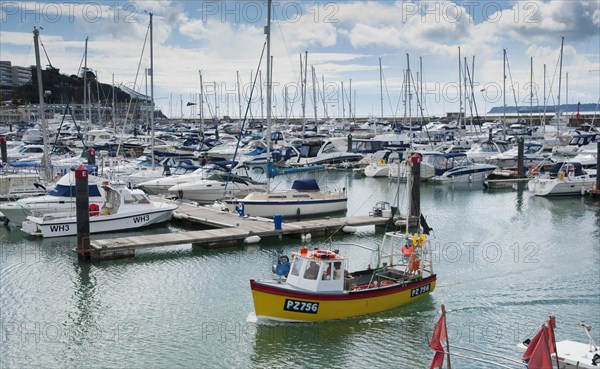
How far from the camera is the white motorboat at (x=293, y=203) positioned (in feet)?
120

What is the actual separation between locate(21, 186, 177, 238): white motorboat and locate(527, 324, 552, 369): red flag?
23.7 m

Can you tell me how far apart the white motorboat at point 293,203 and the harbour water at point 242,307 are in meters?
4.31

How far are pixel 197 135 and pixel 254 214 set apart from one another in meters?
58.8

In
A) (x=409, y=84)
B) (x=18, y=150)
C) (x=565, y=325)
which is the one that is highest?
(x=409, y=84)

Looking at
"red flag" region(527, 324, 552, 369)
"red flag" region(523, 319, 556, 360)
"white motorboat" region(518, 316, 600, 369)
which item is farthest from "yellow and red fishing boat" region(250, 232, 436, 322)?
"red flag" region(527, 324, 552, 369)

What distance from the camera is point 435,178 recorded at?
54969 mm

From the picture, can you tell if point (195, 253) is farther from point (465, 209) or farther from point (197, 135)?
point (197, 135)

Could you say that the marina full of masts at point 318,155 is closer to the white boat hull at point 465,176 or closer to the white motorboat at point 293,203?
the white boat hull at point 465,176

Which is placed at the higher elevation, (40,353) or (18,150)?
(18,150)

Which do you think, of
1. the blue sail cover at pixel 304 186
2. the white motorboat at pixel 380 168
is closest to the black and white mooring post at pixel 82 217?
the blue sail cover at pixel 304 186

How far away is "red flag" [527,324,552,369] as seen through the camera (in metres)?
12.7

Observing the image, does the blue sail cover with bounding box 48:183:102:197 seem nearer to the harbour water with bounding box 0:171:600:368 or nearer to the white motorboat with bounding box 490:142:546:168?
the harbour water with bounding box 0:171:600:368

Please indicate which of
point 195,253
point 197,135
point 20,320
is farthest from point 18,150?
point 20,320

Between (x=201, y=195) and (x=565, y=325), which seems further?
(x=201, y=195)
